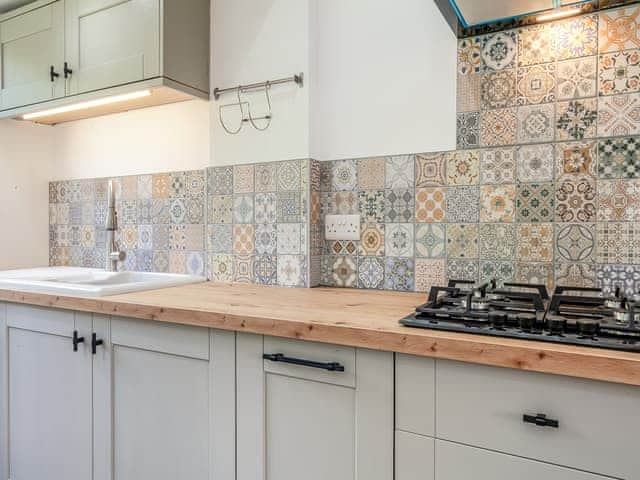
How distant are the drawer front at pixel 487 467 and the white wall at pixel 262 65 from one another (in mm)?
1139

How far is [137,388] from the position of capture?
52.9 inches

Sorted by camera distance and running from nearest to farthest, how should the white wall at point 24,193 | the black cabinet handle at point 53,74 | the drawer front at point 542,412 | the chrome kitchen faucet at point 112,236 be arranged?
the drawer front at point 542,412 < the black cabinet handle at point 53,74 < the chrome kitchen faucet at point 112,236 < the white wall at point 24,193

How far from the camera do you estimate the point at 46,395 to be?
60.8 inches

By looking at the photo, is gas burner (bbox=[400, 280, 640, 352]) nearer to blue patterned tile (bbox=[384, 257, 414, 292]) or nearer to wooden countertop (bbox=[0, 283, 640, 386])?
wooden countertop (bbox=[0, 283, 640, 386])

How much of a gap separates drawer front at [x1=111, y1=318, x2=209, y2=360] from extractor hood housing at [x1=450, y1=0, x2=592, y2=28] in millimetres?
1200

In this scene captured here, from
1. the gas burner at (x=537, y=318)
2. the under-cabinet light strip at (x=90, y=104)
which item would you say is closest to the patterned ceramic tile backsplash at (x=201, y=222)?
the under-cabinet light strip at (x=90, y=104)

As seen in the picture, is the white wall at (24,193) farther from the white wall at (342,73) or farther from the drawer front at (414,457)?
the drawer front at (414,457)

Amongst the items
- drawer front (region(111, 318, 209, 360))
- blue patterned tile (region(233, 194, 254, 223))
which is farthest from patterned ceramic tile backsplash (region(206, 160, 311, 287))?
drawer front (region(111, 318, 209, 360))

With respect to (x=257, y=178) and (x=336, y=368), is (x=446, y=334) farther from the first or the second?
(x=257, y=178)

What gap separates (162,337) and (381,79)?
3.84 ft

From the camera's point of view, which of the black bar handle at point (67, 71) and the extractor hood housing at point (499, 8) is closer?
the extractor hood housing at point (499, 8)

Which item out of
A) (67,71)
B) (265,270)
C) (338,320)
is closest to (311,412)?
(338,320)

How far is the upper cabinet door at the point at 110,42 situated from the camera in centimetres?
170

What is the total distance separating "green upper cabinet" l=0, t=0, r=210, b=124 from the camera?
1.70 metres
